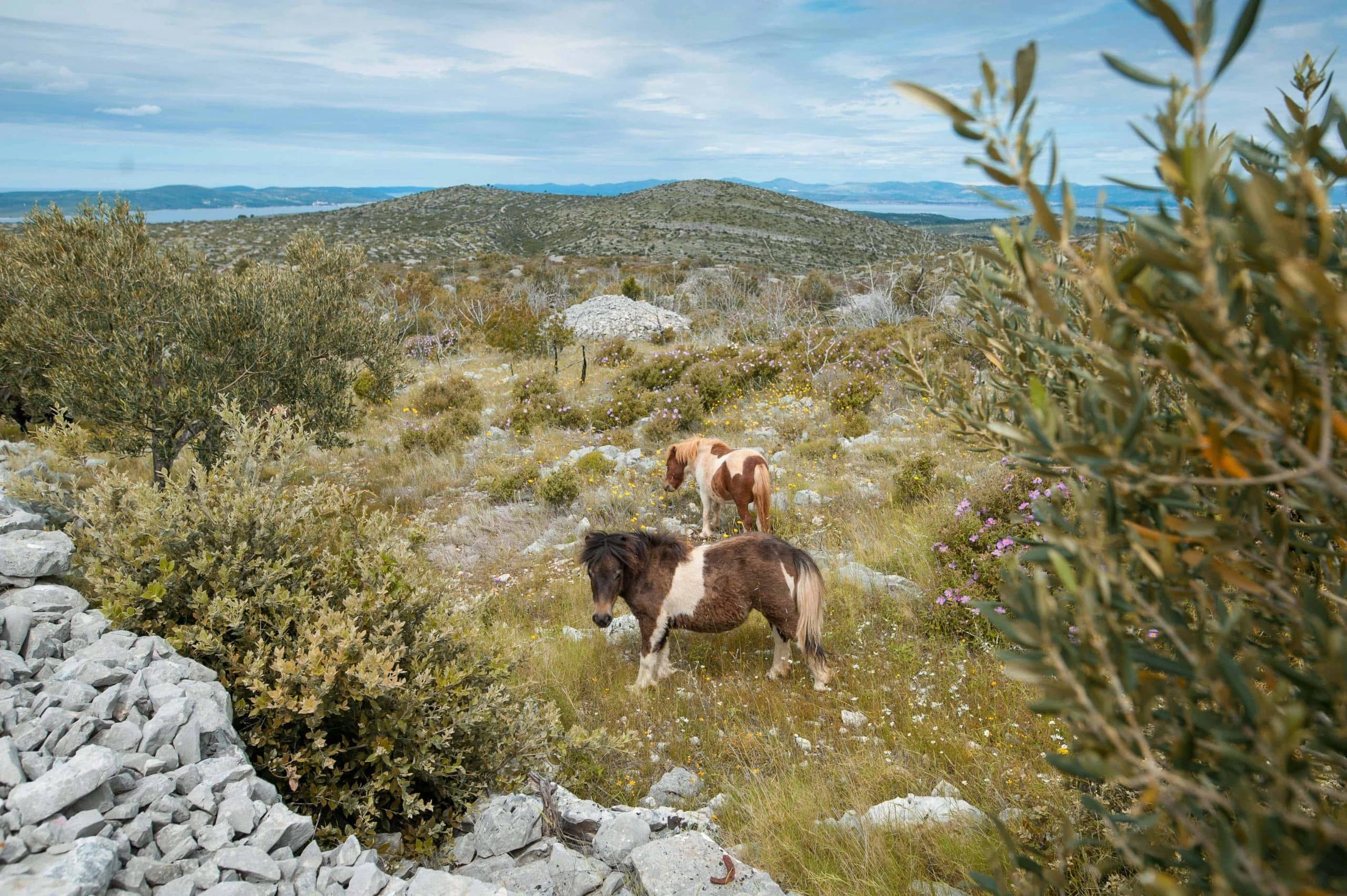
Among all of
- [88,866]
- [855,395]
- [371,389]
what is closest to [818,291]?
[855,395]

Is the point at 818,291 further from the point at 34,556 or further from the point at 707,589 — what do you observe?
the point at 34,556

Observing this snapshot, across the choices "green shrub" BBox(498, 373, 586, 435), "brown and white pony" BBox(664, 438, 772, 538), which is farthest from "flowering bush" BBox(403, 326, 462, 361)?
"brown and white pony" BBox(664, 438, 772, 538)

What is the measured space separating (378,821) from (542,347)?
62.2 ft

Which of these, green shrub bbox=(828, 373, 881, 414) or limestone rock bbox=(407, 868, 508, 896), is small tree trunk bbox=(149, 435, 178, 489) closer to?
limestone rock bbox=(407, 868, 508, 896)

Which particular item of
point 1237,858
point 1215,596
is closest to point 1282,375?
point 1215,596

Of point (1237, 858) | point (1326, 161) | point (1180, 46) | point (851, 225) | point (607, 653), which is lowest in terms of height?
point (607, 653)

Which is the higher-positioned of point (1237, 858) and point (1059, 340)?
point (1059, 340)

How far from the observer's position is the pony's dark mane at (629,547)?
5.62m

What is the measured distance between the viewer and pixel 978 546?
6531mm

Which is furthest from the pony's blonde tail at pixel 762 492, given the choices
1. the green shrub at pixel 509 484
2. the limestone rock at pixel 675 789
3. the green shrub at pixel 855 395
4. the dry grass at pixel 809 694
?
the green shrub at pixel 855 395

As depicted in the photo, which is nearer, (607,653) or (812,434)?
(607,653)

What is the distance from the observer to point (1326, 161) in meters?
1.30

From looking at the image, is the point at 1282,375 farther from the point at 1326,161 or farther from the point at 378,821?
the point at 378,821

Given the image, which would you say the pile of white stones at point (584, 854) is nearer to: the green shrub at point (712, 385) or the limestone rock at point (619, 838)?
the limestone rock at point (619, 838)
